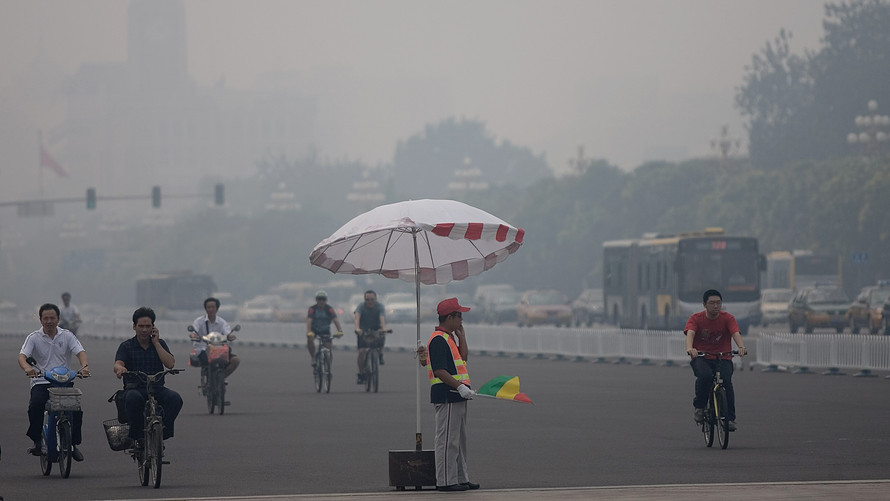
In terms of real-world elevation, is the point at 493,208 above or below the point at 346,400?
above

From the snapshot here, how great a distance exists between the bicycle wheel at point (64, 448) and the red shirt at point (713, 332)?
6553mm

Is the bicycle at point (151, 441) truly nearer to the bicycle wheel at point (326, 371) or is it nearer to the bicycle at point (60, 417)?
the bicycle at point (60, 417)

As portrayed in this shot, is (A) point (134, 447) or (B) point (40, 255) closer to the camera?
(A) point (134, 447)

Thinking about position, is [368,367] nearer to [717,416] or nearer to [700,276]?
[717,416]

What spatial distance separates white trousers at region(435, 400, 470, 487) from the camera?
13.1 m

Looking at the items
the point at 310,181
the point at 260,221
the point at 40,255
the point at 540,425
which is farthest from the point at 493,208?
the point at 540,425

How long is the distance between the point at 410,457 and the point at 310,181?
177951mm

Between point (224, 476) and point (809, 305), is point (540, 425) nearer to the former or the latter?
point (224, 476)

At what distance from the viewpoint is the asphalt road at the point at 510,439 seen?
14.1 m

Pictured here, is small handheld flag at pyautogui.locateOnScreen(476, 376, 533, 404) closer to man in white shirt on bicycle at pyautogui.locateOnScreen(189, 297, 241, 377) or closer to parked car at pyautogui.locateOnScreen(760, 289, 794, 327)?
man in white shirt on bicycle at pyautogui.locateOnScreen(189, 297, 241, 377)

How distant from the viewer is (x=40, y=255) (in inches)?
7667

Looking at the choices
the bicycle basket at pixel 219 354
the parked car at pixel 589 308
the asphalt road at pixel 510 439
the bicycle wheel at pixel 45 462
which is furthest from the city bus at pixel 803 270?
the bicycle wheel at pixel 45 462

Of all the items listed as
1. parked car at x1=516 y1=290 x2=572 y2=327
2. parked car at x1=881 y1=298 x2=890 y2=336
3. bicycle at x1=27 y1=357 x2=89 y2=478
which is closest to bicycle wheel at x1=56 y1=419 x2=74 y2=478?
bicycle at x1=27 y1=357 x2=89 y2=478

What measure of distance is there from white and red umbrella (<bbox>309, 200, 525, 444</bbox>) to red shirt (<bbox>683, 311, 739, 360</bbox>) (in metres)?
3.00
